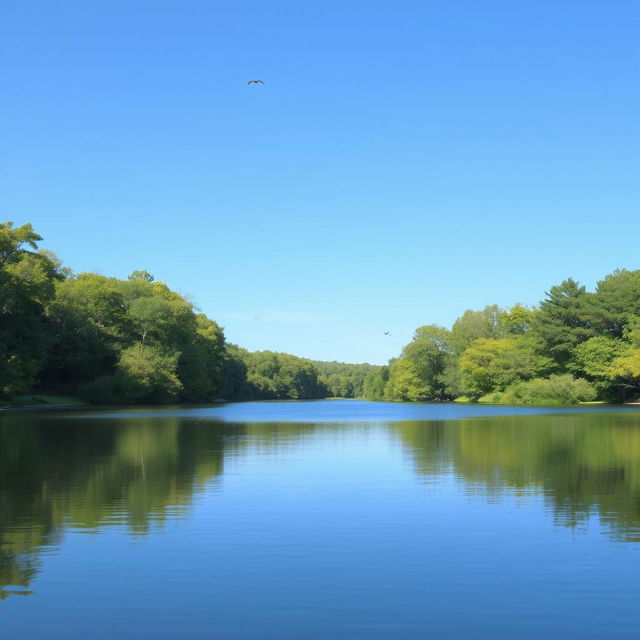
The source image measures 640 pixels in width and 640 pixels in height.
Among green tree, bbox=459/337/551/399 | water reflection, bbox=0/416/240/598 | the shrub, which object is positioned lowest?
water reflection, bbox=0/416/240/598

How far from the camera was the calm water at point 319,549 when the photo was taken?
753 centimetres

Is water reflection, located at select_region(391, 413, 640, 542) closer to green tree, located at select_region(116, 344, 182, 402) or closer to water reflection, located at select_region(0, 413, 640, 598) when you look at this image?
water reflection, located at select_region(0, 413, 640, 598)

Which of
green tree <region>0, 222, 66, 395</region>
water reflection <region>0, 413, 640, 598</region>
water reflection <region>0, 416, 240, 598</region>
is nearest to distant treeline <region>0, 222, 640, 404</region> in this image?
green tree <region>0, 222, 66, 395</region>

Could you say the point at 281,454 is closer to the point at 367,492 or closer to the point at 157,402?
the point at 367,492

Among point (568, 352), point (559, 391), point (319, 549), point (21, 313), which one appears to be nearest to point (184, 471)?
point (319, 549)

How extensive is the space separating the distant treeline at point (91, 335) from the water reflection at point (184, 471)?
32410 mm

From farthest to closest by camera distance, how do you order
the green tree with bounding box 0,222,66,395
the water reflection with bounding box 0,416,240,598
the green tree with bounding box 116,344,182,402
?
1. the green tree with bounding box 116,344,182,402
2. the green tree with bounding box 0,222,66,395
3. the water reflection with bounding box 0,416,240,598

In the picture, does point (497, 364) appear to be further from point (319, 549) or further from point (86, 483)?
point (319, 549)

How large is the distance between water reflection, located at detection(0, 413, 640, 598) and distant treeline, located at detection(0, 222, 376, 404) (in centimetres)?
3241

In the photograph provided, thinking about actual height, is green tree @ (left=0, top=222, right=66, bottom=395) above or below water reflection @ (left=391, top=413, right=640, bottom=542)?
above

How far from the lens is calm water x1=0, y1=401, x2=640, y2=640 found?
24.7ft

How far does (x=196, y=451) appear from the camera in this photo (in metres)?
25.4

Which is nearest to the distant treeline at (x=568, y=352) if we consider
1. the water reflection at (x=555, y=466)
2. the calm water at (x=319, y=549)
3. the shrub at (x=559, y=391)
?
the shrub at (x=559, y=391)

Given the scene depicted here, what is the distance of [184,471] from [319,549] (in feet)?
31.2
